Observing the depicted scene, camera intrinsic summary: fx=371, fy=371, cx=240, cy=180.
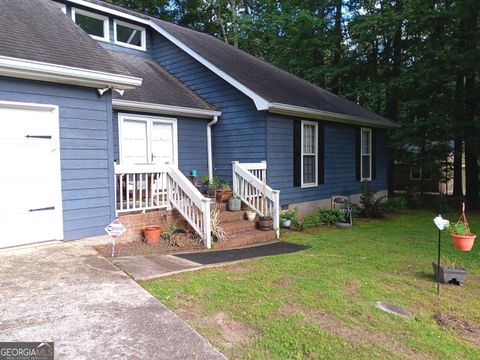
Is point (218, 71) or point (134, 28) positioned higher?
point (134, 28)

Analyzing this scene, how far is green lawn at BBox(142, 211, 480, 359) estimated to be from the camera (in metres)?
3.04

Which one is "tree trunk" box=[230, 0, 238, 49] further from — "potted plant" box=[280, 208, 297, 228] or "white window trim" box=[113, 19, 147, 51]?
"potted plant" box=[280, 208, 297, 228]

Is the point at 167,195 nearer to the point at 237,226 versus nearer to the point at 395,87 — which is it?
the point at 237,226

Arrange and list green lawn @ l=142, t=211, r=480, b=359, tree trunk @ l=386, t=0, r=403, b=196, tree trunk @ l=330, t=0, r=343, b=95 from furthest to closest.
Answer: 1. tree trunk @ l=330, t=0, r=343, b=95
2. tree trunk @ l=386, t=0, r=403, b=196
3. green lawn @ l=142, t=211, r=480, b=359

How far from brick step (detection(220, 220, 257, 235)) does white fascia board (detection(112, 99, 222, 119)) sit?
3017 millimetres

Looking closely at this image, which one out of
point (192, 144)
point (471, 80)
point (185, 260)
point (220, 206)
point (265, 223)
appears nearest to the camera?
point (185, 260)

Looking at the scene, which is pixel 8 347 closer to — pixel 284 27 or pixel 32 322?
pixel 32 322

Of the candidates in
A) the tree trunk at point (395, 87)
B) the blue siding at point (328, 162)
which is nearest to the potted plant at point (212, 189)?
the blue siding at point (328, 162)

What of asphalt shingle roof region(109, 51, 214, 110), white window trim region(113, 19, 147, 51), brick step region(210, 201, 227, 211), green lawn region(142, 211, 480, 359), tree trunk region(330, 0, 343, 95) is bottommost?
green lawn region(142, 211, 480, 359)

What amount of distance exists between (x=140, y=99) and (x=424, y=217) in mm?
8714

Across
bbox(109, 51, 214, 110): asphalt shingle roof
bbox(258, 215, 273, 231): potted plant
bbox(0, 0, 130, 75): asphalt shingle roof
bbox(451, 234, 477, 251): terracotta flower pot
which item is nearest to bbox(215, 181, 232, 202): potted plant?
bbox(258, 215, 273, 231): potted plant

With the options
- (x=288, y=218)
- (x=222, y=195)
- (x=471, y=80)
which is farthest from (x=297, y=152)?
(x=471, y=80)

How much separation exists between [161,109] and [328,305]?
6.03 meters

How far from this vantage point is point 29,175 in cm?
527
